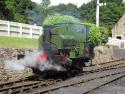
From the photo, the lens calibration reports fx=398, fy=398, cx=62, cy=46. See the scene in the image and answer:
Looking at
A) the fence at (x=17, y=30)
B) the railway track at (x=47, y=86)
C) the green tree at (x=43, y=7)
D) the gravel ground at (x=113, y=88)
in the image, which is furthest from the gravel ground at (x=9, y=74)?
the green tree at (x=43, y=7)

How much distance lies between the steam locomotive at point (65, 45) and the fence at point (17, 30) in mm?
7376

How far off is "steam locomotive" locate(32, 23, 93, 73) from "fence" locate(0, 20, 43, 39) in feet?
24.2

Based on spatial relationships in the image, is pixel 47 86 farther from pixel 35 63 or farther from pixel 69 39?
pixel 69 39

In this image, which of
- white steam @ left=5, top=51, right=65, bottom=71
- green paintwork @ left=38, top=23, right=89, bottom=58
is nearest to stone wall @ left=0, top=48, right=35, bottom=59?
white steam @ left=5, top=51, right=65, bottom=71

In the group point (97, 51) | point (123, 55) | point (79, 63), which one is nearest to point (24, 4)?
point (123, 55)

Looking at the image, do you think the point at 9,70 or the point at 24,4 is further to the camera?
the point at 24,4

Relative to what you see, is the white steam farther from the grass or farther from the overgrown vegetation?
the grass

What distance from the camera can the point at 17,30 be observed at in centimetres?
2767

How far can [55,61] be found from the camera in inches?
694

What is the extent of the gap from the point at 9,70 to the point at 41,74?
1.77m

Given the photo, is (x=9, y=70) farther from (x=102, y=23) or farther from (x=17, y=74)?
(x=102, y=23)

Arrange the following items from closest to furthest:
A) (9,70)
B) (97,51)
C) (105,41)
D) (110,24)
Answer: (9,70), (97,51), (105,41), (110,24)

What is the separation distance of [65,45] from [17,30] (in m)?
9.94

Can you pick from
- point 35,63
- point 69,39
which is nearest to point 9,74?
point 35,63
